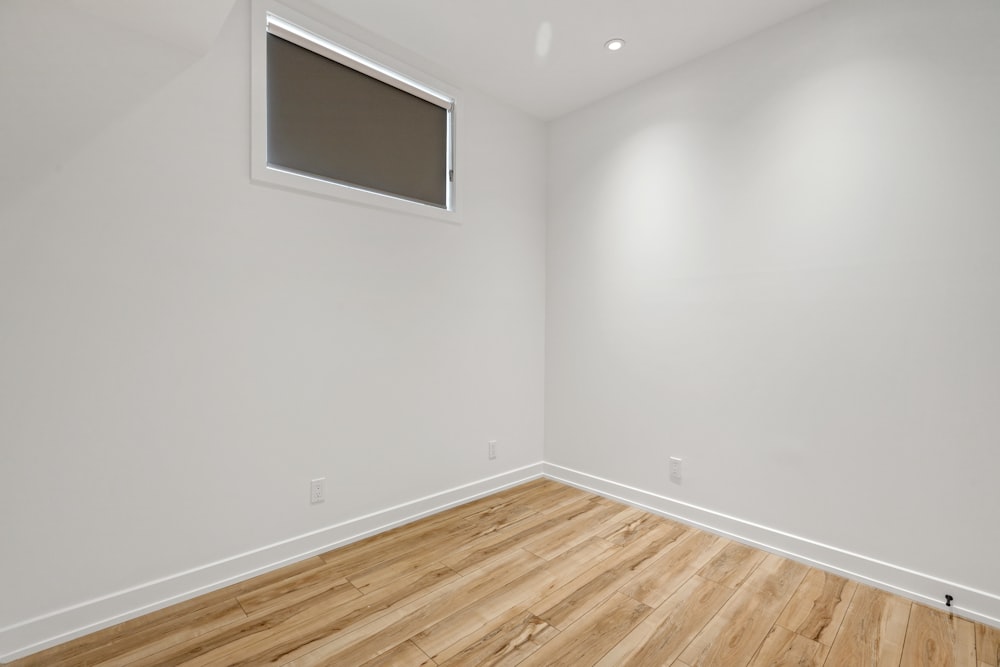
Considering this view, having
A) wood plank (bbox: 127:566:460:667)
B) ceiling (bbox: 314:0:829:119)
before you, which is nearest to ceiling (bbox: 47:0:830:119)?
ceiling (bbox: 314:0:829:119)

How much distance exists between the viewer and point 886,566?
2062 millimetres

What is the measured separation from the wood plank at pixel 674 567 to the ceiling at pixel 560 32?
2780 millimetres

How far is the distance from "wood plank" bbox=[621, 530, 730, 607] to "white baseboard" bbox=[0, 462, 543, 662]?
129 cm

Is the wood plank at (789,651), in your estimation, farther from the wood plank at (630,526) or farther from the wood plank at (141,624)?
the wood plank at (141,624)

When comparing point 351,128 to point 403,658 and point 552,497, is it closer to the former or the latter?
point 403,658

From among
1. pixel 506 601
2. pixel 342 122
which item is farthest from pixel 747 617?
pixel 342 122

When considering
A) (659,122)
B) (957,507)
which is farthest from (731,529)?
(659,122)

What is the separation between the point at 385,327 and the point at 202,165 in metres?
1.14

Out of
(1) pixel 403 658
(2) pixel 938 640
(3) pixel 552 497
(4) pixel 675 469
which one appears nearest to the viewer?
(1) pixel 403 658

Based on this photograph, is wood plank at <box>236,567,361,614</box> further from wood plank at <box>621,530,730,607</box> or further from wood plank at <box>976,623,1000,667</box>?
wood plank at <box>976,623,1000,667</box>

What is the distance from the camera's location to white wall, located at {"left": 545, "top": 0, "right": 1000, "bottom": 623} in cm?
190

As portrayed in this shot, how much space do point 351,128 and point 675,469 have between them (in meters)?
2.78

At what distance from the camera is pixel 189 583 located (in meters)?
1.95

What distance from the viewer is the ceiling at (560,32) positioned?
227cm
